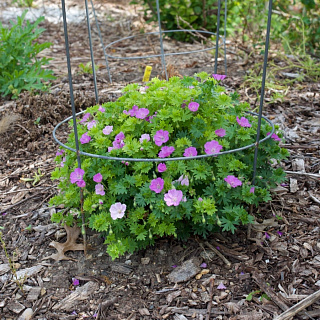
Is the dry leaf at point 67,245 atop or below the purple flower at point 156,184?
below

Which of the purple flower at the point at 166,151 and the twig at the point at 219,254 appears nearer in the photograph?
the purple flower at the point at 166,151

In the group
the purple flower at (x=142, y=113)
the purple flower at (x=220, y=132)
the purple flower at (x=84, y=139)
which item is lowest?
the purple flower at (x=84, y=139)

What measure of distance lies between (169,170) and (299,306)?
844mm

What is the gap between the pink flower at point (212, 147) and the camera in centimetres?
199

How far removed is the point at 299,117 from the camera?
11.7 feet

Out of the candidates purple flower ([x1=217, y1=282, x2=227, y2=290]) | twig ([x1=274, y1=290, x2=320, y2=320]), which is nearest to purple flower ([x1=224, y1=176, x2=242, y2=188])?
purple flower ([x1=217, y1=282, x2=227, y2=290])

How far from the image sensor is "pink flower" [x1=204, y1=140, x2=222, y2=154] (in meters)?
1.99

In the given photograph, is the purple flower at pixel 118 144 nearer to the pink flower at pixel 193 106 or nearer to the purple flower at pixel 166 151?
the purple flower at pixel 166 151

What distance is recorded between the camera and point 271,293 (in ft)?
6.32

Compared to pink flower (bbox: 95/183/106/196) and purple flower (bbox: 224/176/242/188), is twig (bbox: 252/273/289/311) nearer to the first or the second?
purple flower (bbox: 224/176/242/188)

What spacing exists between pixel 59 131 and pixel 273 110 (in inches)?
75.4

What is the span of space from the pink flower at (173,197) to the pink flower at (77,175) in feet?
1.46

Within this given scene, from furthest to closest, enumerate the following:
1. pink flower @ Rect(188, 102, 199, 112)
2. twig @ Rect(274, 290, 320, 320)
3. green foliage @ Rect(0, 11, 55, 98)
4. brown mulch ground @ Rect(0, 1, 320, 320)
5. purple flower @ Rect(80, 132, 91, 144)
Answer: green foliage @ Rect(0, 11, 55, 98)
purple flower @ Rect(80, 132, 91, 144)
pink flower @ Rect(188, 102, 199, 112)
brown mulch ground @ Rect(0, 1, 320, 320)
twig @ Rect(274, 290, 320, 320)

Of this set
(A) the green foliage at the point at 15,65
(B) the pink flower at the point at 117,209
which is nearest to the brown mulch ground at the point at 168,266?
(B) the pink flower at the point at 117,209
